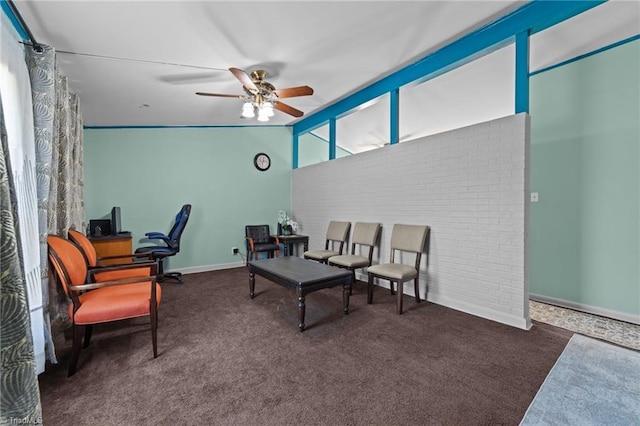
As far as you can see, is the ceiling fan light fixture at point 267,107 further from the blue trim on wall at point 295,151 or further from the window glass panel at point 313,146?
the window glass panel at point 313,146

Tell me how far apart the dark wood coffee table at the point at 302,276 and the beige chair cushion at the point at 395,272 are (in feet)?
1.29

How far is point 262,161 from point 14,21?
3.89 metres

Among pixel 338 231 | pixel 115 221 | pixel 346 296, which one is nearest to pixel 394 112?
pixel 338 231

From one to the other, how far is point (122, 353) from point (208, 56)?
2759mm

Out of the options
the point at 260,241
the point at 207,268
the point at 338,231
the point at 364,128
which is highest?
the point at 364,128

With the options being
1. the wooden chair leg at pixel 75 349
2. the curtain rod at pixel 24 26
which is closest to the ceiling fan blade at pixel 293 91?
the curtain rod at pixel 24 26

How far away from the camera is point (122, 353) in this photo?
7.47 feet

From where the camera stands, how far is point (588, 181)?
121 inches

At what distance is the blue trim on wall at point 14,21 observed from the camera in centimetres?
189

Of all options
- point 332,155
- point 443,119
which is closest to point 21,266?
point 332,155

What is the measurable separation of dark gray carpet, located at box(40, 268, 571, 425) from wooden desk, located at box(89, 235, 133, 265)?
1.42 metres

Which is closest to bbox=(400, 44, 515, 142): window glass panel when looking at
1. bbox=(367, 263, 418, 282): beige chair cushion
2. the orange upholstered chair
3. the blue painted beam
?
the blue painted beam

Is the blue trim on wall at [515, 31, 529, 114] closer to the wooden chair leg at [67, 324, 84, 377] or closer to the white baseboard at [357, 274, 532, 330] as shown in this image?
the white baseboard at [357, 274, 532, 330]

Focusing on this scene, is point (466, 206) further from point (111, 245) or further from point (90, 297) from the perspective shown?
point (111, 245)
